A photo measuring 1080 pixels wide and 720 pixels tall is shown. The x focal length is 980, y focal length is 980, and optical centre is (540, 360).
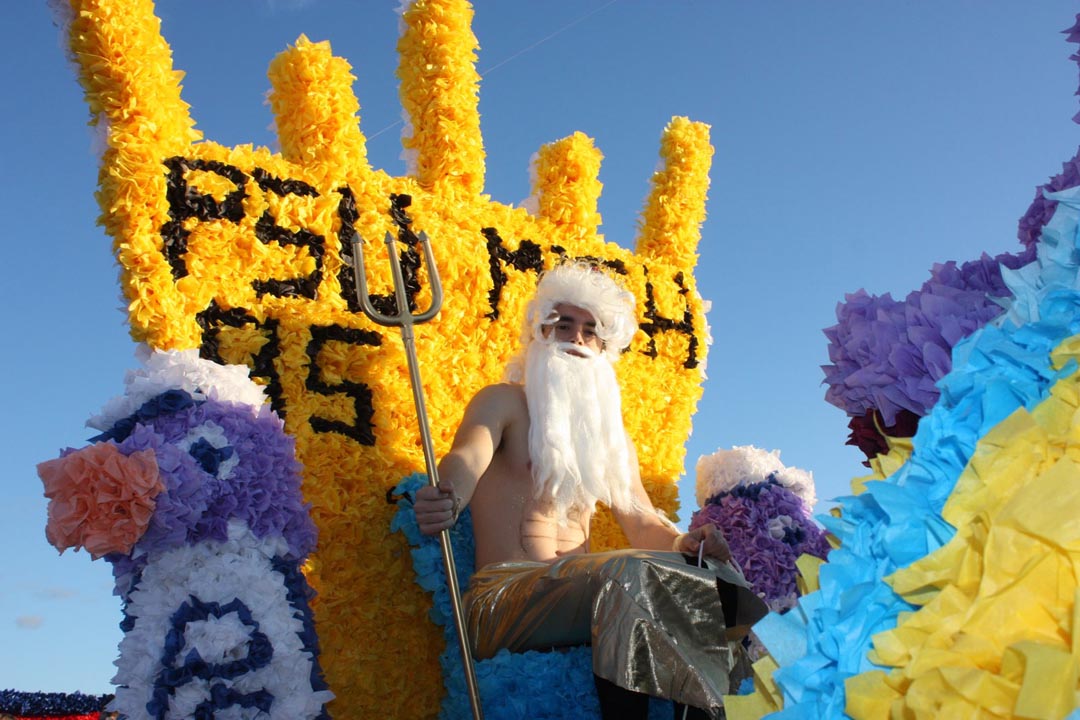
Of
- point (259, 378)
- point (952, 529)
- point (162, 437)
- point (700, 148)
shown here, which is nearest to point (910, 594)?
point (952, 529)

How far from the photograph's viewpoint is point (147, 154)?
2840 mm

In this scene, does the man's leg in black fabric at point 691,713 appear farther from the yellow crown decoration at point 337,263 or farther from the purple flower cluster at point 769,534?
the purple flower cluster at point 769,534

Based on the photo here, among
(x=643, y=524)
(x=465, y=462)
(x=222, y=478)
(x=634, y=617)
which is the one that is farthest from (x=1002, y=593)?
(x=643, y=524)

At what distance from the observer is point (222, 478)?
2.38 metres

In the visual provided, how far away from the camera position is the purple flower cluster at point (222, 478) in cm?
230

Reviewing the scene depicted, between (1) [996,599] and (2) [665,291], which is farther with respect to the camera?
(2) [665,291]

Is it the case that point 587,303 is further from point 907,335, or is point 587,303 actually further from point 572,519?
point 907,335

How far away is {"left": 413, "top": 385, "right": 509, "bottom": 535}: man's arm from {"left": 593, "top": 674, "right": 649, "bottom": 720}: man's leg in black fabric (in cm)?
60

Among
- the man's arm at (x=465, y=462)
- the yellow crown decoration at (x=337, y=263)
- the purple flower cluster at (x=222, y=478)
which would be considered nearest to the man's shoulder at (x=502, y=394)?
the man's arm at (x=465, y=462)

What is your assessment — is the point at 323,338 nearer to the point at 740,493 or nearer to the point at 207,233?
the point at 207,233

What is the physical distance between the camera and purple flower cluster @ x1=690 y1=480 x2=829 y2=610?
11.8ft

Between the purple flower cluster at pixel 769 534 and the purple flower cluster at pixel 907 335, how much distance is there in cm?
160

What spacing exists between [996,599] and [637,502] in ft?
8.28

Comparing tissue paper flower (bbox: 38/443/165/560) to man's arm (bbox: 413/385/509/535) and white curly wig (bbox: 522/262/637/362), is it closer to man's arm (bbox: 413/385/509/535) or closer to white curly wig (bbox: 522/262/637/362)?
man's arm (bbox: 413/385/509/535)
